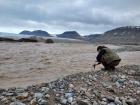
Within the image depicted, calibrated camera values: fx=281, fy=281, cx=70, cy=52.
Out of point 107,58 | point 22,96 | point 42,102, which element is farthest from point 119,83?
point 22,96

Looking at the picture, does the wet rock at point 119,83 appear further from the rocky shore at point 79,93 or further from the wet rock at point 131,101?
the wet rock at point 131,101

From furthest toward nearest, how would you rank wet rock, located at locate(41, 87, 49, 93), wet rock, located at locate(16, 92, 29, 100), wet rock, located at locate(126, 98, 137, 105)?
wet rock, located at locate(41, 87, 49, 93) < wet rock, located at locate(126, 98, 137, 105) < wet rock, located at locate(16, 92, 29, 100)

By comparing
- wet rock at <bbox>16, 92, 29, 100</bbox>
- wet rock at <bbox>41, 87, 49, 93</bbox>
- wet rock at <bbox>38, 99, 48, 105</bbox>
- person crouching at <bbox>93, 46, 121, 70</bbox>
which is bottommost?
wet rock at <bbox>38, 99, 48, 105</bbox>

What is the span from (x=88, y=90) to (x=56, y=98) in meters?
1.38

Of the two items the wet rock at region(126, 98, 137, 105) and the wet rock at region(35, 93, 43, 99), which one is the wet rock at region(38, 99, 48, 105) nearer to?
the wet rock at region(35, 93, 43, 99)

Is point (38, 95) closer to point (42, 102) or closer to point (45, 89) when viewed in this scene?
point (42, 102)

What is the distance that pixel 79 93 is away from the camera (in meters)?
9.87

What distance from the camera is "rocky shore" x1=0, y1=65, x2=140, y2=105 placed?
9227 millimetres

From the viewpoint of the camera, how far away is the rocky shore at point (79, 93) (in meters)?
9.23

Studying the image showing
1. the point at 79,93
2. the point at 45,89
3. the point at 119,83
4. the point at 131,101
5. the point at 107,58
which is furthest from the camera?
the point at 107,58

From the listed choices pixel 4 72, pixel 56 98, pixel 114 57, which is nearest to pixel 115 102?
pixel 56 98

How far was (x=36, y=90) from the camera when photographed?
10109 mm

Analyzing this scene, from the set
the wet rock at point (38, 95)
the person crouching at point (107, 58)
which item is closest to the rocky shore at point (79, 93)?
the wet rock at point (38, 95)

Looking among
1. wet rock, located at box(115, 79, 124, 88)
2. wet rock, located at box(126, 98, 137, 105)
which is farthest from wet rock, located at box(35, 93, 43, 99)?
wet rock, located at box(115, 79, 124, 88)
